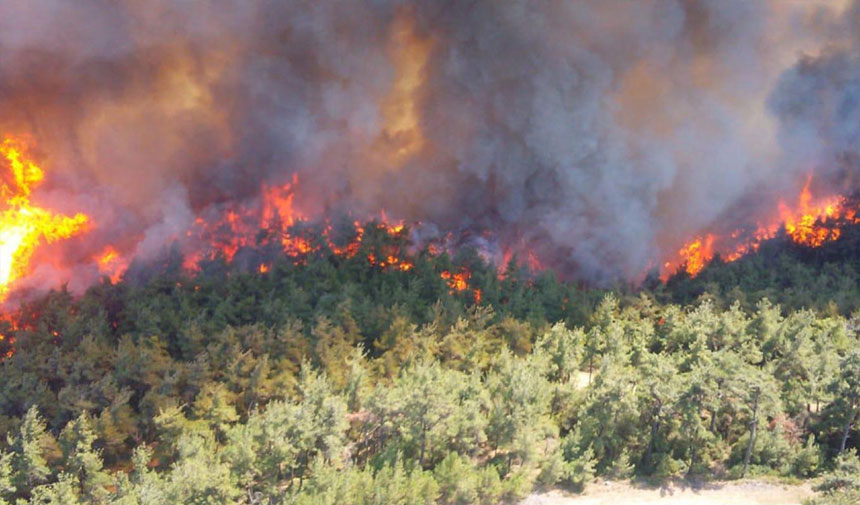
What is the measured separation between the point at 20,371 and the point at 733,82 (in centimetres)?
6066

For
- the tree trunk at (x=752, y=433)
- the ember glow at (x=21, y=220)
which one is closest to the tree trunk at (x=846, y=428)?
the tree trunk at (x=752, y=433)

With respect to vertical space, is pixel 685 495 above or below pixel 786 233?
below

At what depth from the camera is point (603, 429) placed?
31234 millimetres

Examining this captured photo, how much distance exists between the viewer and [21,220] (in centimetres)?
5069

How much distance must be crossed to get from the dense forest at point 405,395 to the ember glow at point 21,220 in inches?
256

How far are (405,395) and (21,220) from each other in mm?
36106

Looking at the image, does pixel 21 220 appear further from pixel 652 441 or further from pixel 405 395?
pixel 652 441

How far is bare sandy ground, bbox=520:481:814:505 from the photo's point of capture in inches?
1137

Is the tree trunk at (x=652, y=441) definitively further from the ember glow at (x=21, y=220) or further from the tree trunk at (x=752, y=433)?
the ember glow at (x=21, y=220)

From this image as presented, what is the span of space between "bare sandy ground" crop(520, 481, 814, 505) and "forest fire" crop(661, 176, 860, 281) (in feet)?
83.5

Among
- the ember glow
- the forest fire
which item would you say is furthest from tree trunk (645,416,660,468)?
the ember glow

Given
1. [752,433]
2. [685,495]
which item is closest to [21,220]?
[685,495]

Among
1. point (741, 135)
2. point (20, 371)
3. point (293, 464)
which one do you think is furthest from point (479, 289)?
point (741, 135)

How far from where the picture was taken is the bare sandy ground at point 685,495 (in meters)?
28.9
